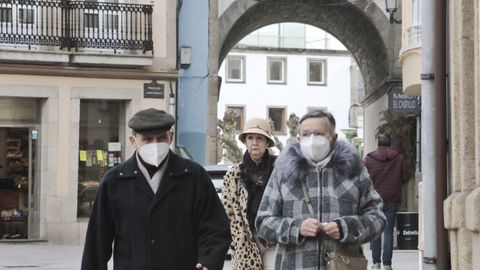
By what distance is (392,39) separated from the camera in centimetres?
2961

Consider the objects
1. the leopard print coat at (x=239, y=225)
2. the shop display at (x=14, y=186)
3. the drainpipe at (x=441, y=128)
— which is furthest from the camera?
the shop display at (x=14, y=186)

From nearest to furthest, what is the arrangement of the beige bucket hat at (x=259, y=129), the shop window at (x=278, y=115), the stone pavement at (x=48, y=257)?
the beige bucket hat at (x=259, y=129) < the stone pavement at (x=48, y=257) < the shop window at (x=278, y=115)

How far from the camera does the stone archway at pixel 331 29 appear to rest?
1056 inches

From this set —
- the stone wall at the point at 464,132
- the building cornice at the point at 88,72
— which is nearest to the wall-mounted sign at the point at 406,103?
the building cornice at the point at 88,72

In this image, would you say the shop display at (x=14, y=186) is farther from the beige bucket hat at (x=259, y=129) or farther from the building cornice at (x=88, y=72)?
the beige bucket hat at (x=259, y=129)

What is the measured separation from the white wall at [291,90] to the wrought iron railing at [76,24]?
137ft

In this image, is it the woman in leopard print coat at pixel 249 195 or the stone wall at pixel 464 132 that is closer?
the stone wall at pixel 464 132

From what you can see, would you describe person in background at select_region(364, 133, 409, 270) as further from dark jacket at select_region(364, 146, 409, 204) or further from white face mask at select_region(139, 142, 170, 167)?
white face mask at select_region(139, 142, 170, 167)

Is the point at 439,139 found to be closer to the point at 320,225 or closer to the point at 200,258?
the point at 320,225

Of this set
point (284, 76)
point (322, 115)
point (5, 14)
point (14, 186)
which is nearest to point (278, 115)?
point (284, 76)

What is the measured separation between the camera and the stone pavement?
16.8m

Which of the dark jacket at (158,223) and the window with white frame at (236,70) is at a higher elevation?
the window with white frame at (236,70)

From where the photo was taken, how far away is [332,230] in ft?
19.1

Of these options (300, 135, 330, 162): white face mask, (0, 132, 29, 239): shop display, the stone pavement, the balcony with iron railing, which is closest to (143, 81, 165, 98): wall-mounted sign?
the balcony with iron railing
